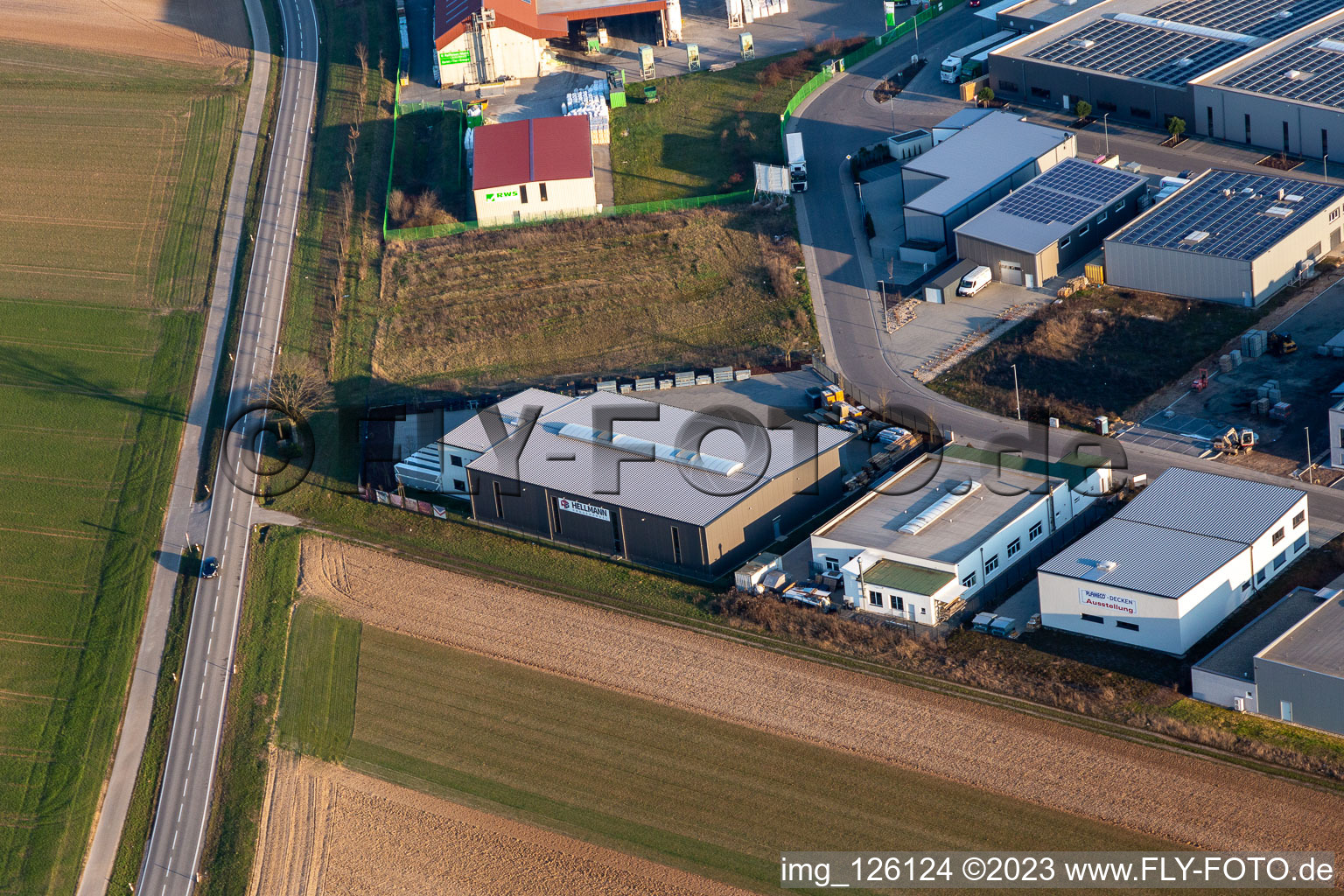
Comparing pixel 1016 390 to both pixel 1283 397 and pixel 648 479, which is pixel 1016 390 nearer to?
pixel 1283 397

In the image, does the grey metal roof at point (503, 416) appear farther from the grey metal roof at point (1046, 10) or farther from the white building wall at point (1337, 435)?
the grey metal roof at point (1046, 10)

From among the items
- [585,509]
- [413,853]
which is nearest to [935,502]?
[585,509]

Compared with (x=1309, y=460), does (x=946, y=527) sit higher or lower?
higher

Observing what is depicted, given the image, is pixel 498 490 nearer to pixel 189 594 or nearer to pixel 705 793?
pixel 189 594

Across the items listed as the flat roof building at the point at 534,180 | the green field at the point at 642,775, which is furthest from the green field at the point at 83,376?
the flat roof building at the point at 534,180

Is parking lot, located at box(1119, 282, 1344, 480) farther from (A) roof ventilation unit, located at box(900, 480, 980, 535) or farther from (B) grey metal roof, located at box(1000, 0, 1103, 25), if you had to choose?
(B) grey metal roof, located at box(1000, 0, 1103, 25)
